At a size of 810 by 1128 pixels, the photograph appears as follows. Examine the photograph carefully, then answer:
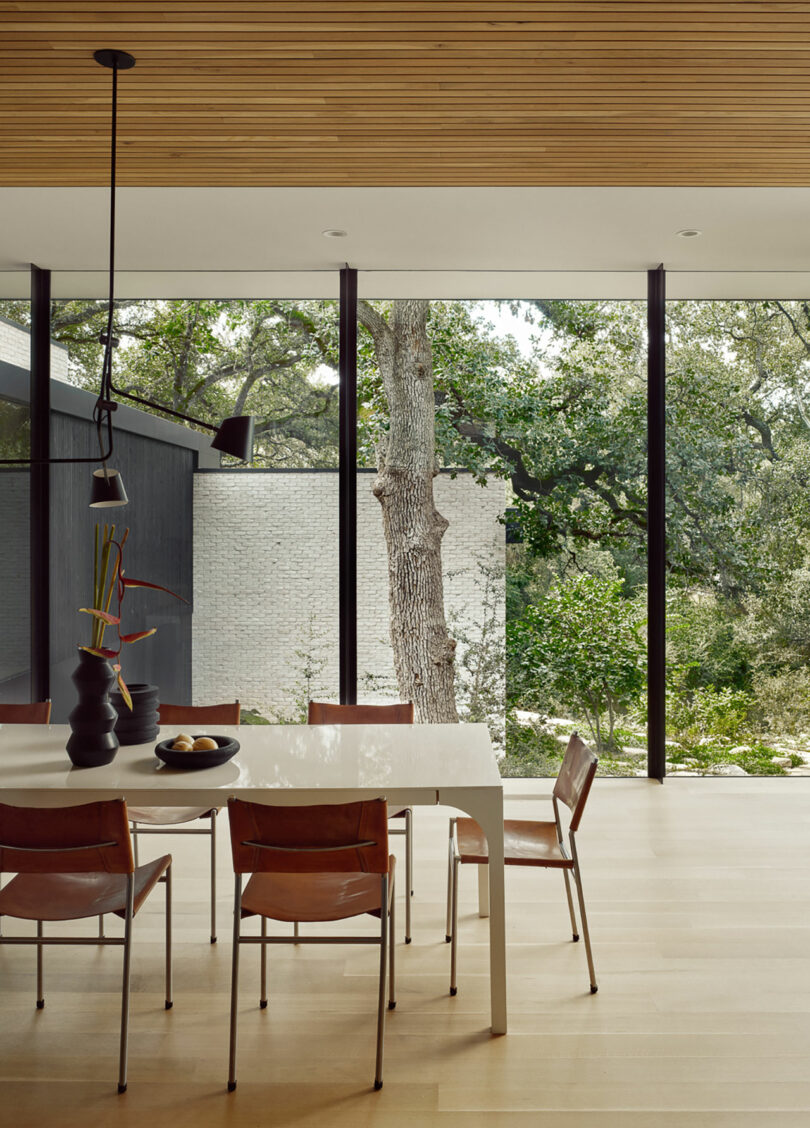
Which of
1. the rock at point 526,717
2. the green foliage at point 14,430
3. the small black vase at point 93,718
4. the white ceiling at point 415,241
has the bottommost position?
the rock at point 526,717

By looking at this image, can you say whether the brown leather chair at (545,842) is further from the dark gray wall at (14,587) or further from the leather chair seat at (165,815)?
the dark gray wall at (14,587)

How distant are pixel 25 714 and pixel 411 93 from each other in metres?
2.81

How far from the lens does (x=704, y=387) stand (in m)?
5.41

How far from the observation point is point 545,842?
9.59 feet

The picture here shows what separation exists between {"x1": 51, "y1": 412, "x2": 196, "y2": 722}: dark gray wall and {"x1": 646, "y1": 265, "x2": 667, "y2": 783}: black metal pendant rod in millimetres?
2750

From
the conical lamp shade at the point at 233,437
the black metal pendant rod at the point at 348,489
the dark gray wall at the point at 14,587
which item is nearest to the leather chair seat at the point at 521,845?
the conical lamp shade at the point at 233,437

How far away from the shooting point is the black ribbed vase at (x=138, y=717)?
2980mm

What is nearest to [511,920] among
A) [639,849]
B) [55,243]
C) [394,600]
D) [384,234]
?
[639,849]

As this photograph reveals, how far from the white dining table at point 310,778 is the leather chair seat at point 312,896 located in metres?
0.25

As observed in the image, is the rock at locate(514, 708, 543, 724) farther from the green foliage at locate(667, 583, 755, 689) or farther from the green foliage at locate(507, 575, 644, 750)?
the green foliage at locate(667, 583, 755, 689)

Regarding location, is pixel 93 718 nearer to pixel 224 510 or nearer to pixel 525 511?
pixel 224 510

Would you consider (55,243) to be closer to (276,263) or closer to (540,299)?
(276,263)

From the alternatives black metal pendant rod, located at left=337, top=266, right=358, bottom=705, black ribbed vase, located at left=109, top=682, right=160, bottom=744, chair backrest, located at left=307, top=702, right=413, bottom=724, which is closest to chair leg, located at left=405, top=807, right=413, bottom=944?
chair backrest, located at left=307, top=702, right=413, bottom=724

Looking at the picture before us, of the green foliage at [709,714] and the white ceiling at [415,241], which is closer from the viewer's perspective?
the white ceiling at [415,241]
